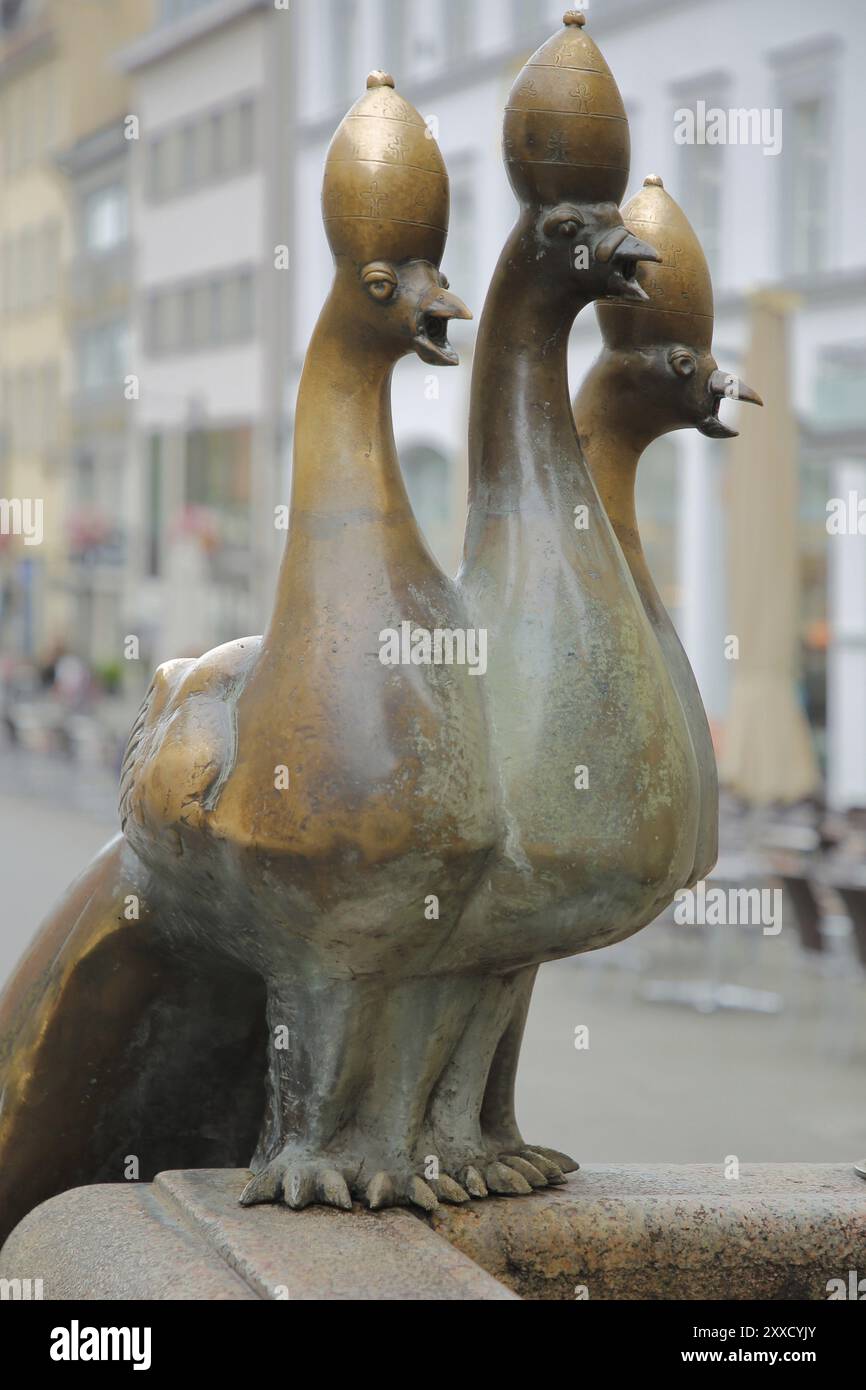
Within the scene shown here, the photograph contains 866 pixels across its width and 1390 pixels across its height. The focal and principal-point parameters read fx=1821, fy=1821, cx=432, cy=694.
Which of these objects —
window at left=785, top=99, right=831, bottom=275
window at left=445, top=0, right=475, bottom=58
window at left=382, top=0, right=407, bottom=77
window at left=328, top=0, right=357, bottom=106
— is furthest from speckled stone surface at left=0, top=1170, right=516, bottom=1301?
window at left=328, top=0, right=357, bottom=106

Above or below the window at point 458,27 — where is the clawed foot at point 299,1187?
below

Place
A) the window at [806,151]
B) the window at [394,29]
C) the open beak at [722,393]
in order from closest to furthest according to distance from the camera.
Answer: the open beak at [722,393] → the window at [806,151] → the window at [394,29]

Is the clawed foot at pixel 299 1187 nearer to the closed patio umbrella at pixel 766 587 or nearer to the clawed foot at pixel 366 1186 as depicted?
the clawed foot at pixel 366 1186

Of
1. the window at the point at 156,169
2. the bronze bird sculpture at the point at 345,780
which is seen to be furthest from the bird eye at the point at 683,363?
the window at the point at 156,169

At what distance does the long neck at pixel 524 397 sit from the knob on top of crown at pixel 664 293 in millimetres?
184

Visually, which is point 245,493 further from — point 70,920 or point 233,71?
point 70,920

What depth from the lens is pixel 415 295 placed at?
209cm

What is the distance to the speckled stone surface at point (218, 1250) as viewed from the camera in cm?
193

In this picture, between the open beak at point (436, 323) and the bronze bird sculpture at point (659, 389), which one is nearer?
the open beak at point (436, 323)

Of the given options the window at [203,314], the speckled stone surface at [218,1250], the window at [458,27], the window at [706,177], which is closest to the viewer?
the speckled stone surface at [218,1250]

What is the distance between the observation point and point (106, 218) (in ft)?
114

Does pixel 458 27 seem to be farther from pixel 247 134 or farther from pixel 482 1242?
pixel 482 1242

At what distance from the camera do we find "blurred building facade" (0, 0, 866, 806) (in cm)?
1605
